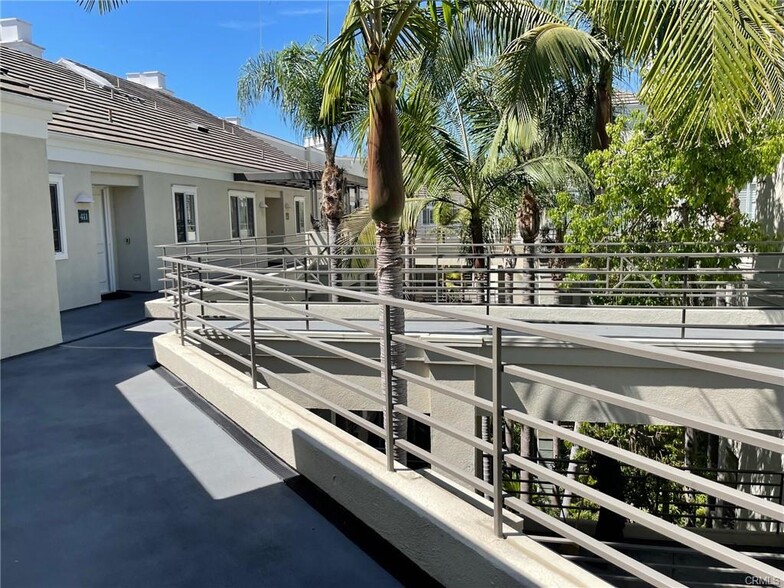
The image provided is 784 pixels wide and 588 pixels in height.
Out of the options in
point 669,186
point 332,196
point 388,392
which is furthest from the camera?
point 332,196

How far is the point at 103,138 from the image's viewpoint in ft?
40.5

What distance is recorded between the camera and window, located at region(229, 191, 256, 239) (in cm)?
1844

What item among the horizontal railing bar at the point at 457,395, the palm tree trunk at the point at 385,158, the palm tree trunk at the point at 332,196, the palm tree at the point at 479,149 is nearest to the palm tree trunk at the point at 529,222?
the palm tree at the point at 479,149

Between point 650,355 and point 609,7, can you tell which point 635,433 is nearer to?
point 609,7

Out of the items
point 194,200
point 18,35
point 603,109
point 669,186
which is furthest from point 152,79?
point 669,186

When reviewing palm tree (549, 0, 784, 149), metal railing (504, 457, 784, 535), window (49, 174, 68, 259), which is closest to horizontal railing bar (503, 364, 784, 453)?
palm tree (549, 0, 784, 149)

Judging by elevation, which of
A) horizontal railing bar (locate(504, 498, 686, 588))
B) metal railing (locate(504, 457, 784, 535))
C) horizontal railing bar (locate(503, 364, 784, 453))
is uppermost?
horizontal railing bar (locate(503, 364, 784, 453))

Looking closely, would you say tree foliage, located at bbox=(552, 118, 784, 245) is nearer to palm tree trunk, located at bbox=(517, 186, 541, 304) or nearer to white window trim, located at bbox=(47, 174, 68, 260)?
palm tree trunk, located at bbox=(517, 186, 541, 304)

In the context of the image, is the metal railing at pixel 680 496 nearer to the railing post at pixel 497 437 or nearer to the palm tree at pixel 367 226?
the palm tree at pixel 367 226

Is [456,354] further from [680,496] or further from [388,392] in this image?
[680,496]

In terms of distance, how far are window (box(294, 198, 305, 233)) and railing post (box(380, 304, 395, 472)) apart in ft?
72.6

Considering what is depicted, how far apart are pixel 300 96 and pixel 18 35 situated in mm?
10179

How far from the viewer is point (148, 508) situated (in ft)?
12.0

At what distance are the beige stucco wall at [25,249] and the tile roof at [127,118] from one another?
87cm
